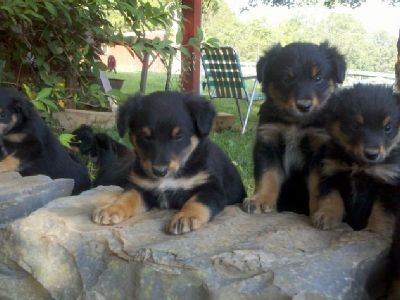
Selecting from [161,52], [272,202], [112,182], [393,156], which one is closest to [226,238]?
[272,202]

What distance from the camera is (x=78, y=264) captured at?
2.62m

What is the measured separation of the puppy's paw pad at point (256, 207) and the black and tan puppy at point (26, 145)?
1.65 m

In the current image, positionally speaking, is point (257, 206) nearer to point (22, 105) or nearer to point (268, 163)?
point (268, 163)

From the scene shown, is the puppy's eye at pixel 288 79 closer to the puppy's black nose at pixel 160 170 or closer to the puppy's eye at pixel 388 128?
the puppy's eye at pixel 388 128

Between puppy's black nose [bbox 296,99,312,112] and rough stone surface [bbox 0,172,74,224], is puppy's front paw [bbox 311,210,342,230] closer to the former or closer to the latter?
puppy's black nose [bbox 296,99,312,112]

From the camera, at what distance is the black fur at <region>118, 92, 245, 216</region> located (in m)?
2.88

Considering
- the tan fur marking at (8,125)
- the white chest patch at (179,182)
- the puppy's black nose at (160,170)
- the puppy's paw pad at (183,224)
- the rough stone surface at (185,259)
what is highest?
the tan fur marking at (8,125)

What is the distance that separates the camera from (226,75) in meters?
11.8

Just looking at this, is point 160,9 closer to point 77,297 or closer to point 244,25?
point 77,297

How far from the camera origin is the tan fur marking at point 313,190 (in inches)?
118

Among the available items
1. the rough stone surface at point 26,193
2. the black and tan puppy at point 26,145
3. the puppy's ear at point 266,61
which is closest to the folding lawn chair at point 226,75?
the black and tan puppy at point 26,145

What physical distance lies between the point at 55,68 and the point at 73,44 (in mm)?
593

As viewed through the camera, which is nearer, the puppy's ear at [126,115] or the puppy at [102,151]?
the puppy's ear at [126,115]

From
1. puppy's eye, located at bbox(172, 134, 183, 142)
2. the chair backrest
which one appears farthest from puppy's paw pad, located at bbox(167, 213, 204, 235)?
the chair backrest
